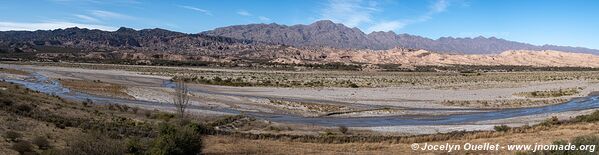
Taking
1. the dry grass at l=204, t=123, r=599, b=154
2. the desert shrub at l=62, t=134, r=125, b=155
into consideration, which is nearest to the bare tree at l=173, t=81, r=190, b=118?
the dry grass at l=204, t=123, r=599, b=154

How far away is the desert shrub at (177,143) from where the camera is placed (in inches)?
767

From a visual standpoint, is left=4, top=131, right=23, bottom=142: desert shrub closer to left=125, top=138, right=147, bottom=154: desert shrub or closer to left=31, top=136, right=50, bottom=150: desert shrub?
left=31, top=136, right=50, bottom=150: desert shrub

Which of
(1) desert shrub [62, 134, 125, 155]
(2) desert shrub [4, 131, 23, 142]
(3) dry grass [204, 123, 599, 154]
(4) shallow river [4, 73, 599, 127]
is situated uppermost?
(1) desert shrub [62, 134, 125, 155]

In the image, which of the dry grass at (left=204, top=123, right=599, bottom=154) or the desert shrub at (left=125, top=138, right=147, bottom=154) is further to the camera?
the dry grass at (left=204, top=123, right=599, bottom=154)

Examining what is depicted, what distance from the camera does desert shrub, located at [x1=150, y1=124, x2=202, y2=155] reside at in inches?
767

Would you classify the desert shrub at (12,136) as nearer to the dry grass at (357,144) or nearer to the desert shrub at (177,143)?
the desert shrub at (177,143)

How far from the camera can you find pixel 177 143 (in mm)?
20312

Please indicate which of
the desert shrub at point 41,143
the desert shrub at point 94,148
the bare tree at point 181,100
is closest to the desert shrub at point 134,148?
the desert shrub at point 94,148

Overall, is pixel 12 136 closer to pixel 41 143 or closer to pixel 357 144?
pixel 41 143

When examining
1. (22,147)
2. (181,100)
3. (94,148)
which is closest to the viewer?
(94,148)

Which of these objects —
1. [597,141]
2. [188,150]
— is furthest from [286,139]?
[597,141]

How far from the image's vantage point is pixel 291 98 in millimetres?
51906

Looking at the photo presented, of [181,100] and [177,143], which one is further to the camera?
[181,100]

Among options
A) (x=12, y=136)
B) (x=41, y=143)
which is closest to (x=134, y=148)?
(x=41, y=143)
